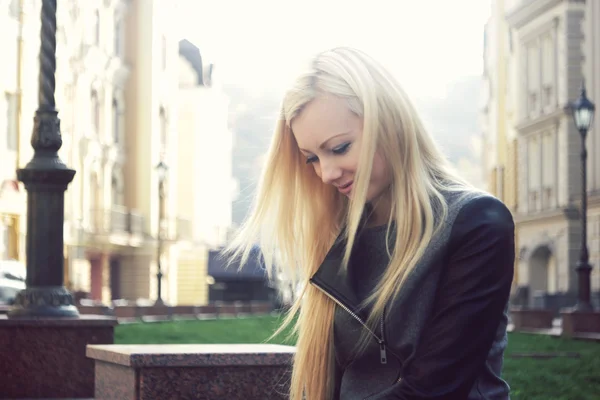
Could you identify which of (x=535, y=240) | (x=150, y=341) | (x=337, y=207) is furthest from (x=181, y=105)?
(x=337, y=207)

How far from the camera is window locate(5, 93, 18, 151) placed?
3441cm

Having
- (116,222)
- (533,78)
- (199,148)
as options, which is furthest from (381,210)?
(199,148)

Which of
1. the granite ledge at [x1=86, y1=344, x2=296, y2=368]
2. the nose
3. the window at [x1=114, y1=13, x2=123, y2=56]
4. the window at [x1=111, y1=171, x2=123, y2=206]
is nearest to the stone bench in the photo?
the granite ledge at [x1=86, y1=344, x2=296, y2=368]

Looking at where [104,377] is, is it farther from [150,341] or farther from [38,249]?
[150,341]

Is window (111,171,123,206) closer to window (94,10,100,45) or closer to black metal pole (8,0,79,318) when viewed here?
window (94,10,100,45)

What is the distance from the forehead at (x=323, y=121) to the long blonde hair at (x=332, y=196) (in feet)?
0.06

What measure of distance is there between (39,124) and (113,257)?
129 feet

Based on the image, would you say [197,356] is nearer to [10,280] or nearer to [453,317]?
[453,317]

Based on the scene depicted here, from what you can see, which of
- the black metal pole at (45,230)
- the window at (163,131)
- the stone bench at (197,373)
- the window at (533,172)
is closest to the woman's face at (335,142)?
the stone bench at (197,373)

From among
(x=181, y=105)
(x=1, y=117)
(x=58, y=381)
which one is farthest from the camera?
(x=181, y=105)

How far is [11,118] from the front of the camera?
3459cm

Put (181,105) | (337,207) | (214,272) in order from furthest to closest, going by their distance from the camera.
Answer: (181,105) → (214,272) → (337,207)

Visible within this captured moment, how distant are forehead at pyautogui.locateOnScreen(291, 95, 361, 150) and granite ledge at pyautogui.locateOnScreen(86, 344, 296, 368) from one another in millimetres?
2054

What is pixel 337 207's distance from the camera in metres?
2.97
